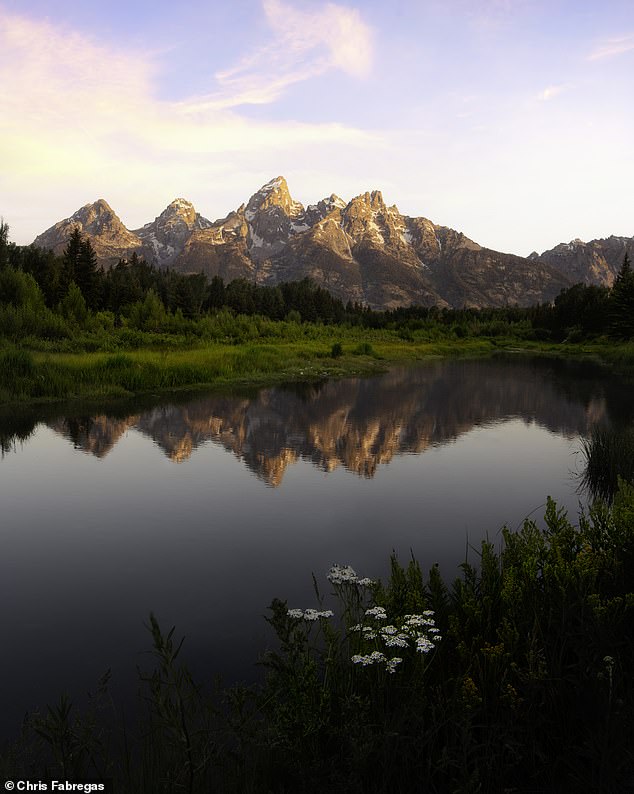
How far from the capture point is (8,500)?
12.5m

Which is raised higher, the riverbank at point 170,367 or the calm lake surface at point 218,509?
the riverbank at point 170,367

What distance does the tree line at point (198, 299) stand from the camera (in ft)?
187

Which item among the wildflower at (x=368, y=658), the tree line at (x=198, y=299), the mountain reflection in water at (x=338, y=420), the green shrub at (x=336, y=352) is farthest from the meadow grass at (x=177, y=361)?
the wildflower at (x=368, y=658)

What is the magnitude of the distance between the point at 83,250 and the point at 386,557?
233ft

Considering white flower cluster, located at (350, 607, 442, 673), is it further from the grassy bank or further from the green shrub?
the green shrub

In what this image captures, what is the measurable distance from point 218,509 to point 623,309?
240 ft

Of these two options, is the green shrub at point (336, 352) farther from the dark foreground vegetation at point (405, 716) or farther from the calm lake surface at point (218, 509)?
the dark foreground vegetation at point (405, 716)

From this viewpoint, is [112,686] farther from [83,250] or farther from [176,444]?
[83,250]

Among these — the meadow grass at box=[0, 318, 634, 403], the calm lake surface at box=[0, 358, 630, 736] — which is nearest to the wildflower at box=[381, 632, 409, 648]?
the calm lake surface at box=[0, 358, 630, 736]

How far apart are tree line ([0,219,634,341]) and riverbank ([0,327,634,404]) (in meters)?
9.74

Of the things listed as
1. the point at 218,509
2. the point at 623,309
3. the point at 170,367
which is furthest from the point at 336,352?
the point at 218,509

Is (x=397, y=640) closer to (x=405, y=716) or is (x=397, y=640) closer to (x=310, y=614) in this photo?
(x=405, y=716)

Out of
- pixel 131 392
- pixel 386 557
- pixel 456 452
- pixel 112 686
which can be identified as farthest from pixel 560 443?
pixel 131 392

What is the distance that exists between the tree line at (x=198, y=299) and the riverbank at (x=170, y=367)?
9735mm
